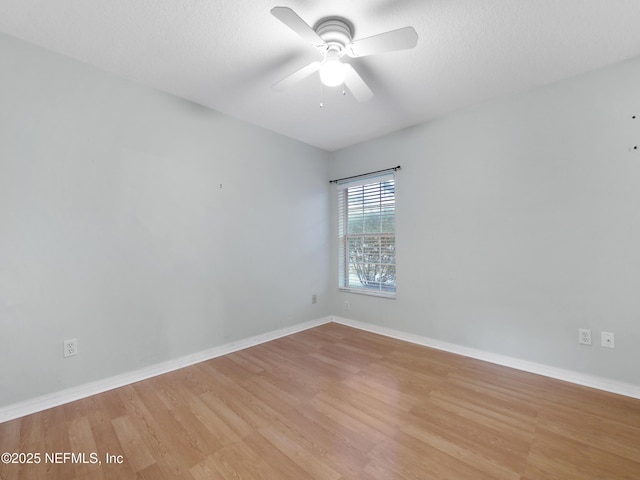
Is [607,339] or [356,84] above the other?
[356,84]

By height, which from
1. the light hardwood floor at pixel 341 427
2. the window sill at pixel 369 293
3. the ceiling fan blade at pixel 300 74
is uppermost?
the ceiling fan blade at pixel 300 74

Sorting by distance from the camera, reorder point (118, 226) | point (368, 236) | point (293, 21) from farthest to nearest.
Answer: point (368, 236) → point (118, 226) → point (293, 21)

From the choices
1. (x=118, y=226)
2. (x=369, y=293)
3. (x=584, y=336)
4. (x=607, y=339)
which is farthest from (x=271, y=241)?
(x=607, y=339)

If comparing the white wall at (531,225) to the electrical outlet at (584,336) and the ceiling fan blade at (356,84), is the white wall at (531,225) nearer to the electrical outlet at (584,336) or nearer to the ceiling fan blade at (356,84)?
the electrical outlet at (584,336)

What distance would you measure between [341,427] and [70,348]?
203 cm

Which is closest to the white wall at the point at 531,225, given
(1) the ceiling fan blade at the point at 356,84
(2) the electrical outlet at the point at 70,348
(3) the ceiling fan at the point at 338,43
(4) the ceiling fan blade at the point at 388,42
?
(1) the ceiling fan blade at the point at 356,84

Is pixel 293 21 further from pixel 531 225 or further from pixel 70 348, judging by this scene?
pixel 70 348

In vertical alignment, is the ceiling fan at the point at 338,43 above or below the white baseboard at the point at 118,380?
above

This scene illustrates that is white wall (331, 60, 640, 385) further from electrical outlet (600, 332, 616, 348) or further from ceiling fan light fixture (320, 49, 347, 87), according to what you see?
ceiling fan light fixture (320, 49, 347, 87)

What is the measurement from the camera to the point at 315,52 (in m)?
2.06

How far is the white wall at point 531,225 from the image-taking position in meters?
2.14

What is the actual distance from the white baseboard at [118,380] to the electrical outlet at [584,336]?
2.87 m

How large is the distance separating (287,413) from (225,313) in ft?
4.53

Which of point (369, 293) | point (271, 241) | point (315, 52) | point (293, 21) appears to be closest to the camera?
point (293, 21)
